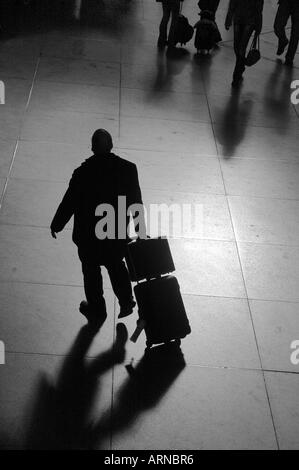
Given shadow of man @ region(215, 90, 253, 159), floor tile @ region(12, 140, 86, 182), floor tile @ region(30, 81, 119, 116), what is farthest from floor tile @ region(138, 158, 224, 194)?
floor tile @ region(30, 81, 119, 116)

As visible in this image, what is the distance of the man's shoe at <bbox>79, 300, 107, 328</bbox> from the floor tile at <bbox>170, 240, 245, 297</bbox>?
93cm

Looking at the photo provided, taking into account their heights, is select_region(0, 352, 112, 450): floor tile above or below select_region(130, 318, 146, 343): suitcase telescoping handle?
below

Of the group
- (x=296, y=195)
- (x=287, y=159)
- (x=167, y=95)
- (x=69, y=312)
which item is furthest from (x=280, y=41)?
(x=69, y=312)

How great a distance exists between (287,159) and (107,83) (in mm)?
3341

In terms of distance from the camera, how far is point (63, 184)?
671 centimetres

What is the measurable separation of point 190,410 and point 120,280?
123cm

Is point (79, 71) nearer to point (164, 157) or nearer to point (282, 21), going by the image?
point (164, 157)

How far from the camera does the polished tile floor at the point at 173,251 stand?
4293mm

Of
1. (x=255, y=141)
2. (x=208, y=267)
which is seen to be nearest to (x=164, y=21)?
(x=255, y=141)

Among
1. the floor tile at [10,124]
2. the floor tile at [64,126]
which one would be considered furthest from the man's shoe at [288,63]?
the floor tile at [10,124]

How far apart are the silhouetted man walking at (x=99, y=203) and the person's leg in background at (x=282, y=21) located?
7.90 m

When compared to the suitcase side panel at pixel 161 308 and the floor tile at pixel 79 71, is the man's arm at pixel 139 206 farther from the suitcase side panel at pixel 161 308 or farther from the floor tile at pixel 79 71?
the floor tile at pixel 79 71

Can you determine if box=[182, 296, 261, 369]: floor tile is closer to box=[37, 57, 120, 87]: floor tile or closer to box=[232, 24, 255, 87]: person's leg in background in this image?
box=[37, 57, 120, 87]: floor tile

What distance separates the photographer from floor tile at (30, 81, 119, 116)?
8305mm
